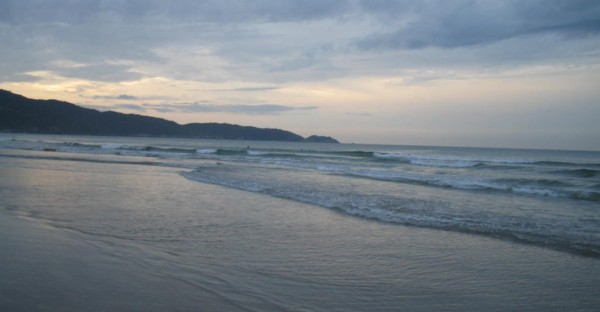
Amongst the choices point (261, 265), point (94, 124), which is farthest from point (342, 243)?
point (94, 124)

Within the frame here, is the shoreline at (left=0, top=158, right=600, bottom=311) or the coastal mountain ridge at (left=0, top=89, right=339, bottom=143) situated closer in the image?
the shoreline at (left=0, top=158, right=600, bottom=311)

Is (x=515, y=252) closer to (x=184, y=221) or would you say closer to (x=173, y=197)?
(x=184, y=221)

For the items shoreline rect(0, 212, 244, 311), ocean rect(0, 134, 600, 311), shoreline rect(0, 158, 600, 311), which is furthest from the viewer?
ocean rect(0, 134, 600, 311)

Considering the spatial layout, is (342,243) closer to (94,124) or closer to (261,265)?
(261,265)

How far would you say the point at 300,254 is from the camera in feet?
19.9

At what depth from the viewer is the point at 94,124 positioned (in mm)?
134500

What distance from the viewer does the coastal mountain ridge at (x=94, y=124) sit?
120 meters

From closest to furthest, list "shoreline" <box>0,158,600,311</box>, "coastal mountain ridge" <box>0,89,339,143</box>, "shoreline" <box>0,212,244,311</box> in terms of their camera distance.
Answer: "shoreline" <box>0,212,244,311</box>, "shoreline" <box>0,158,600,311</box>, "coastal mountain ridge" <box>0,89,339,143</box>

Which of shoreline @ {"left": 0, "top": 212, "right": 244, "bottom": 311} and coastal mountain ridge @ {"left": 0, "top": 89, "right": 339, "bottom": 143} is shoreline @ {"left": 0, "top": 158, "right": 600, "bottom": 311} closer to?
shoreline @ {"left": 0, "top": 212, "right": 244, "bottom": 311}

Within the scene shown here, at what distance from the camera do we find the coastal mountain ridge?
393 feet

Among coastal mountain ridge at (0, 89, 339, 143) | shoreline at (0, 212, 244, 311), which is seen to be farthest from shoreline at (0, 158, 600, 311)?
coastal mountain ridge at (0, 89, 339, 143)

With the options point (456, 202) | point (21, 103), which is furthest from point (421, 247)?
point (21, 103)

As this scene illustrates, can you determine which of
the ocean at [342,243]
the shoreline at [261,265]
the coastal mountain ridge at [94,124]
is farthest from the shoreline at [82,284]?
the coastal mountain ridge at [94,124]

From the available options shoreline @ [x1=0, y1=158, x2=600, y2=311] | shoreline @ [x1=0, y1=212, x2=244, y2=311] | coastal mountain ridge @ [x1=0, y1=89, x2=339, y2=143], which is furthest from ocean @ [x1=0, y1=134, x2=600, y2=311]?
coastal mountain ridge @ [x1=0, y1=89, x2=339, y2=143]
